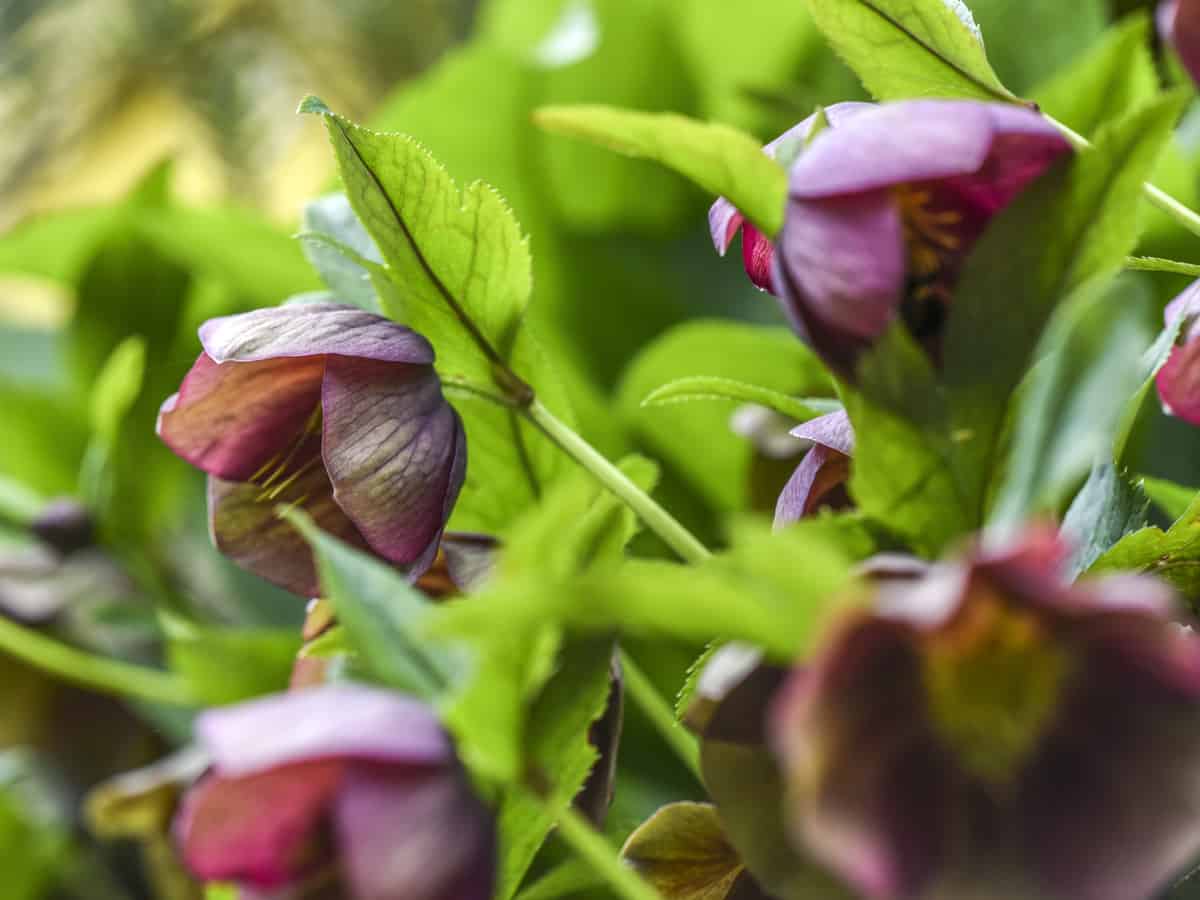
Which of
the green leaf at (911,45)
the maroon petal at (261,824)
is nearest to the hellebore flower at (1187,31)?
the green leaf at (911,45)

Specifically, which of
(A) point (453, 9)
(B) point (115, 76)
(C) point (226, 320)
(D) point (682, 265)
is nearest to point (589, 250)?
(D) point (682, 265)

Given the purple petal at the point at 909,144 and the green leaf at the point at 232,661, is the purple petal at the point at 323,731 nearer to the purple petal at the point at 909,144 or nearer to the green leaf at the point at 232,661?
the purple petal at the point at 909,144

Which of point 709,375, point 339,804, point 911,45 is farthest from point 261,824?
point 709,375

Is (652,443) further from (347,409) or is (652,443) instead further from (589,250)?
(347,409)

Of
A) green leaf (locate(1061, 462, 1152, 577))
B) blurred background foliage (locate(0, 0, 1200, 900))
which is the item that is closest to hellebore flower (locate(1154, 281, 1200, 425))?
green leaf (locate(1061, 462, 1152, 577))

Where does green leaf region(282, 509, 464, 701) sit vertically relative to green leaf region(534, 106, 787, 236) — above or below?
below

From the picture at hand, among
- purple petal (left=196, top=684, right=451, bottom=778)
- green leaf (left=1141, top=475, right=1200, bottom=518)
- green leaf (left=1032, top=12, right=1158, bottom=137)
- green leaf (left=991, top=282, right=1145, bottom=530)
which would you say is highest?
green leaf (left=991, top=282, right=1145, bottom=530)

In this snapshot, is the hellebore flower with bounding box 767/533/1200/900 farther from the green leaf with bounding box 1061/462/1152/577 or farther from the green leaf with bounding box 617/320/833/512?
the green leaf with bounding box 617/320/833/512
